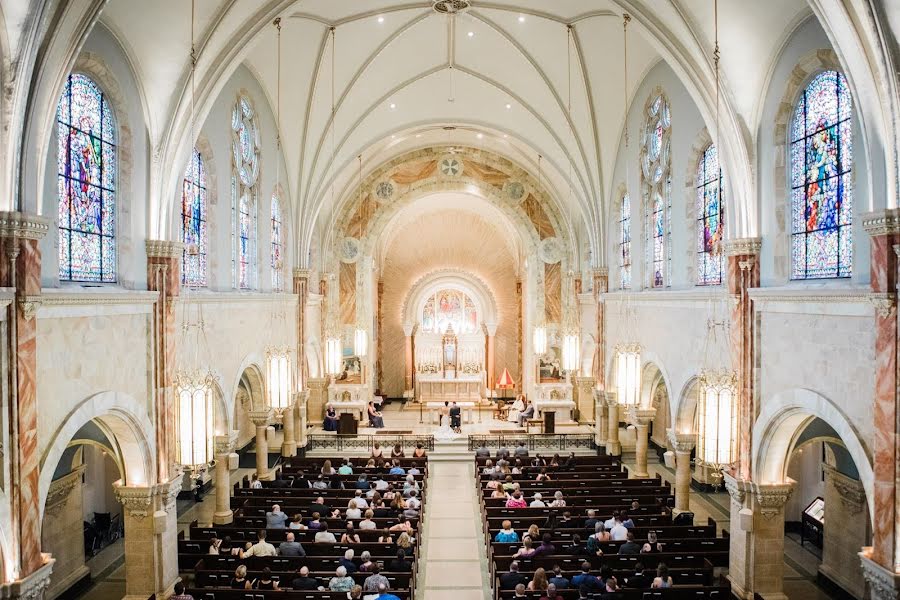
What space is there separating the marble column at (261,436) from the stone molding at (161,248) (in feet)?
26.3

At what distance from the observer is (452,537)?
59.5 ft

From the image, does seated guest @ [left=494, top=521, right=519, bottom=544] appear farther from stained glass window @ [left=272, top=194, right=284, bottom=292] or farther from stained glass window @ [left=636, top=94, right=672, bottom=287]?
stained glass window @ [left=272, top=194, right=284, bottom=292]

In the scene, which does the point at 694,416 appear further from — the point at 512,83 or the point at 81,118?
the point at 81,118

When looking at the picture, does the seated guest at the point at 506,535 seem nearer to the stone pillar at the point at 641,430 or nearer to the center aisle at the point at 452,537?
the center aisle at the point at 452,537

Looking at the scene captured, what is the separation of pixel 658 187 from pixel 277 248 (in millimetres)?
13821

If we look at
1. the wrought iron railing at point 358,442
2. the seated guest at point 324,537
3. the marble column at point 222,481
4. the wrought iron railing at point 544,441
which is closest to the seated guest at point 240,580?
the seated guest at point 324,537

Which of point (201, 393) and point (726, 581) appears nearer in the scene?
point (201, 393)

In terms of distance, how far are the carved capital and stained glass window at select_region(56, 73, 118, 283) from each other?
4383 millimetres

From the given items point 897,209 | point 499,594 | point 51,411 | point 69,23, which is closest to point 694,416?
point 499,594

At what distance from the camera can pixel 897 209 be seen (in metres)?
9.52

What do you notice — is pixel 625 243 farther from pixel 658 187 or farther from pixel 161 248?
pixel 161 248

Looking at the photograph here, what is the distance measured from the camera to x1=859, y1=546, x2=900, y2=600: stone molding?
9.55m

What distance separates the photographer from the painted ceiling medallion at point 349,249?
34312mm

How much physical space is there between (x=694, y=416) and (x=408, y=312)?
79.6 feet
